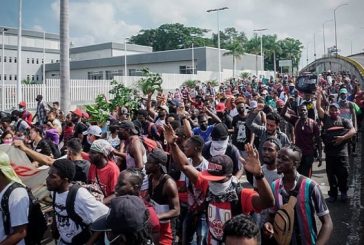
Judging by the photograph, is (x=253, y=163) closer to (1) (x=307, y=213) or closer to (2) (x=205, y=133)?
(1) (x=307, y=213)

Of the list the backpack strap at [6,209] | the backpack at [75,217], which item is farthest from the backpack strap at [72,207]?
the backpack strap at [6,209]

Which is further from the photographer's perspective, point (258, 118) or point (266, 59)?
point (266, 59)

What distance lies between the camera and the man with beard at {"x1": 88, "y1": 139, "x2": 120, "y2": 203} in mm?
4434

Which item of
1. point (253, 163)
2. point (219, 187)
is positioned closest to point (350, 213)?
point (219, 187)

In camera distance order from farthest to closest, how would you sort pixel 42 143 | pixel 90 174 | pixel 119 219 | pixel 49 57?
1. pixel 49 57
2. pixel 42 143
3. pixel 90 174
4. pixel 119 219

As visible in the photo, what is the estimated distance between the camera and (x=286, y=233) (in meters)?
3.14

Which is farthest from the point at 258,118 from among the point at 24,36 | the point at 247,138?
the point at 24,36

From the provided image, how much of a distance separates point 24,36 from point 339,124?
255 ft

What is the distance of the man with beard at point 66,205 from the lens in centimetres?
349

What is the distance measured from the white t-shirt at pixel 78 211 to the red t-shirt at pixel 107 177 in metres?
0.80

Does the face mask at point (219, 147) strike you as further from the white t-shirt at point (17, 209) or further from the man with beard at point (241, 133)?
the white t-shirt at point (17, 209)

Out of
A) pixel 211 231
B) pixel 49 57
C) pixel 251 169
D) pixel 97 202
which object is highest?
pixel 49 57

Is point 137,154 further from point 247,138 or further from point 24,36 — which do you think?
point 24,36

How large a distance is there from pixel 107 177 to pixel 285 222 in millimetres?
2125
